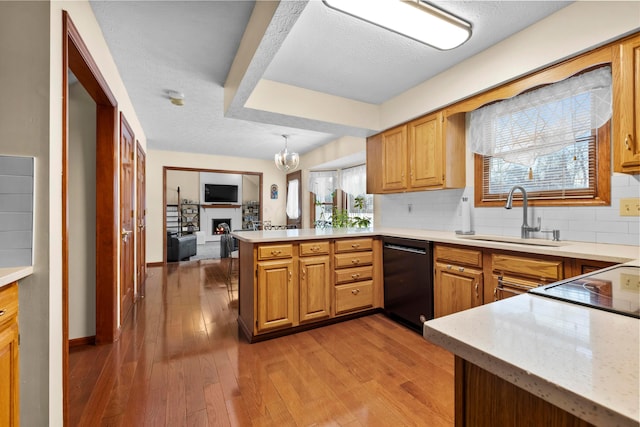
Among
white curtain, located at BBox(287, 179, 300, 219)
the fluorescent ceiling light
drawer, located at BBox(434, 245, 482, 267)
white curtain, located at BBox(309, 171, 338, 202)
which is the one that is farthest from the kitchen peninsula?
white curtain, located at BBox(287, 179, 300, 219)

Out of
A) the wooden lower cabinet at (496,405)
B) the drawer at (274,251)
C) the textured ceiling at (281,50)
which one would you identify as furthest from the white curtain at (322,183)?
the wooden lower cabinet at (496,405)

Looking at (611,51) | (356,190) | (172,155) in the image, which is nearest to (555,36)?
(611,51)

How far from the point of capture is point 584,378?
1.26ft

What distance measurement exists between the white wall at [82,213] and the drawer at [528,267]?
9.91 feet

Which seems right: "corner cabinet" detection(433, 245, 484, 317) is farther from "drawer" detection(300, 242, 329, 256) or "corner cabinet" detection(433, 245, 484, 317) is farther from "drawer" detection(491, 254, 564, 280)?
"drawer" detection(300, 242, 329, 256)

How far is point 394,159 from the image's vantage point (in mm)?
3154

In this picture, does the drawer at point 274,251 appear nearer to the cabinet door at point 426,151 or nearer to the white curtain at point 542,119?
the cabinet door at point 426,151

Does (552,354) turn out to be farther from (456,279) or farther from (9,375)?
(456,279)

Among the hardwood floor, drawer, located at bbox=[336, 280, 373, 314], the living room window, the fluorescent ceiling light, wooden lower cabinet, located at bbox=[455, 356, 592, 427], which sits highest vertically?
the fluorescent ceiling light

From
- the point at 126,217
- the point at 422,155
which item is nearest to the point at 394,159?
the point at 422,155

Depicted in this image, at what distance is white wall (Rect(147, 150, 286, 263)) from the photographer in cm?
550

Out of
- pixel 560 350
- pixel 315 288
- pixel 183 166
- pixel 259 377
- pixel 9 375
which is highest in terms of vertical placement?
pixel 183 166

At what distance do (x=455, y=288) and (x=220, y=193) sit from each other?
29.4 feet

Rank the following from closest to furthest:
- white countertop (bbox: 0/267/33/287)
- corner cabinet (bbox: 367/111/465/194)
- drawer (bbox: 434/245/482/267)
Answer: white countertop (bbox: 0/267/33/287) < drawer (bbox: 434/245/482/267) < corner cabinet (bbox: 367/111/465/194)
